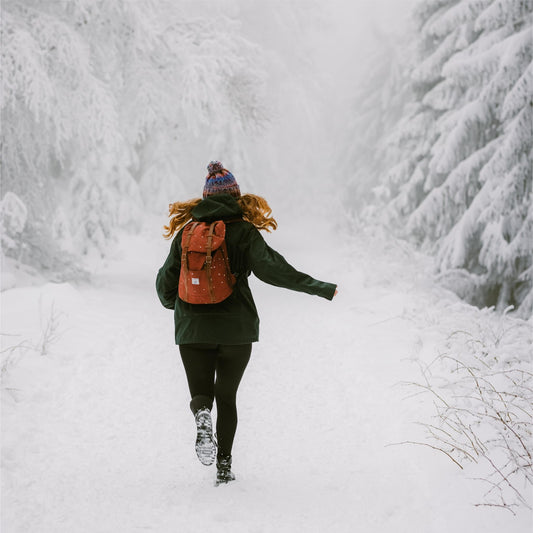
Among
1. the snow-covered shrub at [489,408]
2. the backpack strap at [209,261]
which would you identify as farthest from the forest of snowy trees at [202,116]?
the backpack strap at [209,261]

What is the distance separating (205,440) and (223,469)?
20.4 inches

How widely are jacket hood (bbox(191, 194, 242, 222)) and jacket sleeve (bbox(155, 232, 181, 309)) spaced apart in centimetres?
23

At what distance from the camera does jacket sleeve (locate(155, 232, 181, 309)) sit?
10.6ft

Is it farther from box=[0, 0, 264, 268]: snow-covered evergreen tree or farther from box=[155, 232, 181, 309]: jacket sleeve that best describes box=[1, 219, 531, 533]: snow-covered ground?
box=[0, 0, 264, 268]: snow-covered evergreen tree

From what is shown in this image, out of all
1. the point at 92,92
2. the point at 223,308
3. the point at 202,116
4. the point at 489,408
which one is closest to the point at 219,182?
the point at 223,308

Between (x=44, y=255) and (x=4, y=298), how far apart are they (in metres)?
2.15

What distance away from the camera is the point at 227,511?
3061 mm

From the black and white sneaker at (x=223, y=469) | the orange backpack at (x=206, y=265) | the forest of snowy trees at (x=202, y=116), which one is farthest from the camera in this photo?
the forest of snowy trees at (x=202, y=116)

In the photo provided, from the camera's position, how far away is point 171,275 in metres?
3.27

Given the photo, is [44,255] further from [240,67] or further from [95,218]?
[240,67]

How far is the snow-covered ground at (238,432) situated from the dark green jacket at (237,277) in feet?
3.47

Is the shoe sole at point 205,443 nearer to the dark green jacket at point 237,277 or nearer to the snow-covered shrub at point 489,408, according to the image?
the dark green jacket at point 237,277

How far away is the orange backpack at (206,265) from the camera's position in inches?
118

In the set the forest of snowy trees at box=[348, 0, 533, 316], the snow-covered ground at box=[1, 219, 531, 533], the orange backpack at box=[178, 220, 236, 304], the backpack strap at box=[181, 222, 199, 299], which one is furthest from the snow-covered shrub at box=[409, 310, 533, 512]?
the forest of snowy trees at box=[348, 0, 533, 316]
